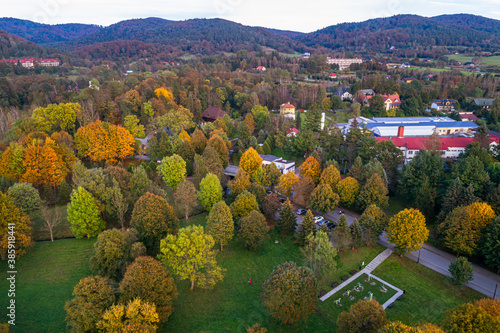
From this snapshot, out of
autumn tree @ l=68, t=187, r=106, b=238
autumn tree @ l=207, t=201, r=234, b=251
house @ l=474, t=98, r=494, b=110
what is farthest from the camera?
house @ l=474, t=98, r=494, b=110

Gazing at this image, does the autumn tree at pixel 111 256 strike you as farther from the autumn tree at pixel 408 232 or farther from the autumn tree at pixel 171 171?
the autumn tree at pixel 408 232

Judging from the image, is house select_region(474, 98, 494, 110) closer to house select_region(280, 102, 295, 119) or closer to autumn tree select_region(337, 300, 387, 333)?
house select_region(280, 102, 295, 119)

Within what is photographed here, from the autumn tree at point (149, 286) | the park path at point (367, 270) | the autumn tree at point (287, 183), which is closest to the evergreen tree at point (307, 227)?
the park path at point (367, 270)

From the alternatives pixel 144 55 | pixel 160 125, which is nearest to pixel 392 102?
pixel 160 125

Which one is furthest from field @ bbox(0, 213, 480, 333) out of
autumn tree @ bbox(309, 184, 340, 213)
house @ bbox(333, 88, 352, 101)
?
house @ bbox(333, 88, 352, 101)

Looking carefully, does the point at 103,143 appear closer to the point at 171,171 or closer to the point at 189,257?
the point at 171,171

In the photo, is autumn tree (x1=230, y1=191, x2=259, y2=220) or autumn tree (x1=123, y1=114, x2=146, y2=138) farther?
autumn tree (x1=123, y1=114, x2=146, y2=138)
